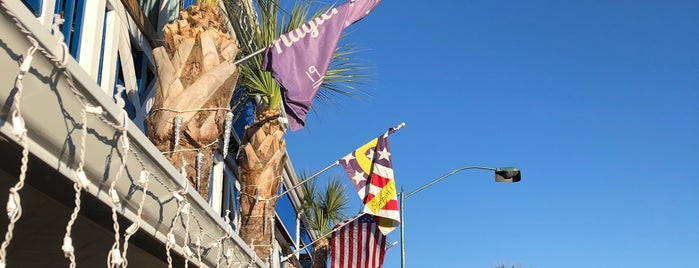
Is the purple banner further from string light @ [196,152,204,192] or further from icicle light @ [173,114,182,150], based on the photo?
icicle light @ [173,114,182,150]

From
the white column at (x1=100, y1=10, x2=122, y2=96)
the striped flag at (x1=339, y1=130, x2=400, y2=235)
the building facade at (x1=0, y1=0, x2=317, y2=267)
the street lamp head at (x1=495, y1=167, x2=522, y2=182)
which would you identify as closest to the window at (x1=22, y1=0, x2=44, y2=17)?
the building facade at (x1=0, y1=0, x2=317, y2=267)

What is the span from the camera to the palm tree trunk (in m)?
10.5

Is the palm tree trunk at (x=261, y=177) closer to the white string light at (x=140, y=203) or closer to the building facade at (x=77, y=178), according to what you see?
the building facade at (x=77, y=178)

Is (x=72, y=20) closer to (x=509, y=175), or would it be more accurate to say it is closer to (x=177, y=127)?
(x=177, y=127)

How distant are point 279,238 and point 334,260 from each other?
2768 mm

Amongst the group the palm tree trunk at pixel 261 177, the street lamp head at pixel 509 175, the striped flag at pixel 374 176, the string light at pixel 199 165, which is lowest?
the string light at pixel 199 165

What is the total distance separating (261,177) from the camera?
35.4ft

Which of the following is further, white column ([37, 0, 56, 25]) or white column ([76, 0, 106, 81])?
white column ([76, 0, 106, 81])

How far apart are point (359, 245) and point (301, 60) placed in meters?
8.68

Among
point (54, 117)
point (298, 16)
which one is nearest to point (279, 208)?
point (298, 16)

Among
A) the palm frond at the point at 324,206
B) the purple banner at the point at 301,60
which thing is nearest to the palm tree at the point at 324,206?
the palm frond at the point at 324,206

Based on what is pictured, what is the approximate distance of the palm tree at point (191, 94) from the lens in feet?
22.5

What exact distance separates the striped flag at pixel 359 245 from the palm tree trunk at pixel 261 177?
18.2ft

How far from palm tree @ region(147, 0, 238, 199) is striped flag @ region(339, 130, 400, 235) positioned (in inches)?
266
